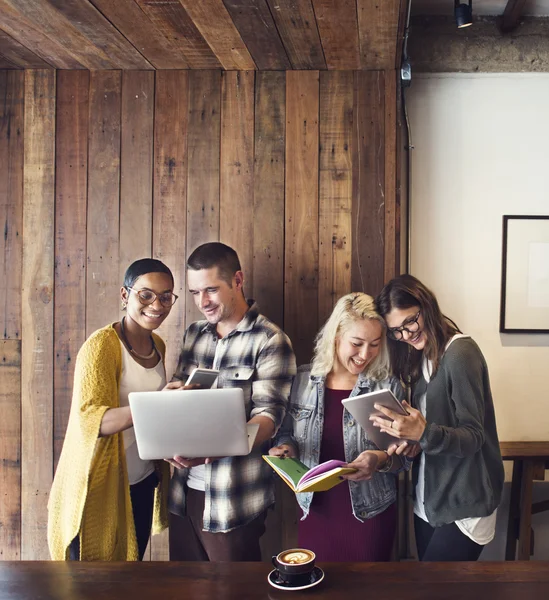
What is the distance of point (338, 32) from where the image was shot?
86.8 inches

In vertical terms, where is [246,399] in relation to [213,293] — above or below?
below

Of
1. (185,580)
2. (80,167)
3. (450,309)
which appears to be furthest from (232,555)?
(80,167)

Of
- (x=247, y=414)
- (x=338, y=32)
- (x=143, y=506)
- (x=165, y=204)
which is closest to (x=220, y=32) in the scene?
(x=338, y=32)

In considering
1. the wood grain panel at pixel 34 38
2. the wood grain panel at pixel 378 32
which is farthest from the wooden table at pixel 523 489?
the wood grain panel at pixel 34 38

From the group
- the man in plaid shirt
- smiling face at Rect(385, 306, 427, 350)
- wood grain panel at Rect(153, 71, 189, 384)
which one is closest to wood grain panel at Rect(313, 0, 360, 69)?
wood grain panel at Rect(153, 71, 189, 384)

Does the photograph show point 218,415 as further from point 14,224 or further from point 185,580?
point 14,224

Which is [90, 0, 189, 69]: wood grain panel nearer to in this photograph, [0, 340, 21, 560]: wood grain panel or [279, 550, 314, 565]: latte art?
[0, 340, 21, 560]: wood grain panel

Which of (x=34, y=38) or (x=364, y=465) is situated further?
(x=34, y=38)

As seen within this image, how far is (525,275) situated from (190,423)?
1.95 meters

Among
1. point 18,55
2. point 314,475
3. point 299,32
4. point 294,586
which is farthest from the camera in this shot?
point 18,55

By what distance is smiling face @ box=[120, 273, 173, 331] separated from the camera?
6.84ft

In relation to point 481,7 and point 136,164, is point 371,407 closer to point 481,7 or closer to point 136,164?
point 136,164

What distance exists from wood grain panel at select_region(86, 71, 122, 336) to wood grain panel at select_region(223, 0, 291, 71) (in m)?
0.71

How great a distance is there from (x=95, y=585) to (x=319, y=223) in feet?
5.63
